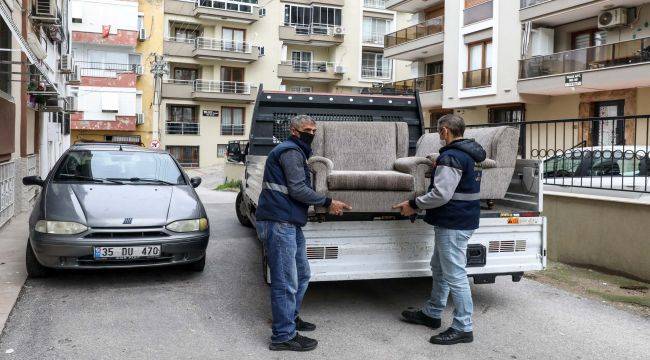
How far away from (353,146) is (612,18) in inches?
687

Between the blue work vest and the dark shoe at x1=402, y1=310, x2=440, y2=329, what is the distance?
58.4 inches

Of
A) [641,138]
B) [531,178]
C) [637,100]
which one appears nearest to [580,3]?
[637,100]

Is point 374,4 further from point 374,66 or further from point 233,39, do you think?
point 233,39

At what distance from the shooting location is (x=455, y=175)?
464 centimetres

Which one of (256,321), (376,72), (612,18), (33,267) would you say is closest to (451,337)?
(256,321)

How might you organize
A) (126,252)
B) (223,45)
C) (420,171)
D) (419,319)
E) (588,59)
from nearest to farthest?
1. (419,319)
2. (420,171)
3. (126,252)
4. (588,59)
5. (223,45)

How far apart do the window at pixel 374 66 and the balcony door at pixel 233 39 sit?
983 centimetres

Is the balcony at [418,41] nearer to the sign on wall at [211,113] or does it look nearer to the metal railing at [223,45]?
the metal railing at [223,45]

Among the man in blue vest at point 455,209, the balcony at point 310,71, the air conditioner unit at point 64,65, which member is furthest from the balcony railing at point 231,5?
the man in blue vest at point 455,209

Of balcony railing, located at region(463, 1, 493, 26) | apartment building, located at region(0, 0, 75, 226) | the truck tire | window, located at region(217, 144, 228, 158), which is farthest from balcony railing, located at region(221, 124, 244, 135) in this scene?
the truck tire

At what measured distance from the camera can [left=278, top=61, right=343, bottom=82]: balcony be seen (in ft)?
145

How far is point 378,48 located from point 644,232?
40947 millimetres

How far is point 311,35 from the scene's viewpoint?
44.3 metres

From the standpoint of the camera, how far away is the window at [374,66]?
46.1 meters
